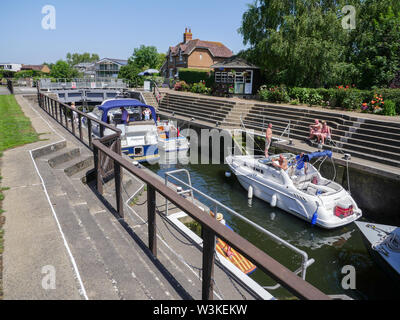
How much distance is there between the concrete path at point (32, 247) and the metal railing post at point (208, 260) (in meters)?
1.03

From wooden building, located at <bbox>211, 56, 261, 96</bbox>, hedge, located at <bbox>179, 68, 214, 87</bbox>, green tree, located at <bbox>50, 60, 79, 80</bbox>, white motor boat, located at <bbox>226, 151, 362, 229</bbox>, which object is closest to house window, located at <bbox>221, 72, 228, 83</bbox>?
wooden building, located at <bbox>211, 56, 261, 96</bbox>

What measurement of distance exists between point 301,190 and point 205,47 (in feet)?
147

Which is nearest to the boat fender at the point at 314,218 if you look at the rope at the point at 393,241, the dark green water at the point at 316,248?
the dark green water at the point at 316,248

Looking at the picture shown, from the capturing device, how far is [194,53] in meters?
48.9

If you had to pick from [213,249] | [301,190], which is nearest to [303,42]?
[301,190]

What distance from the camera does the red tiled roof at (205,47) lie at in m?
48.9

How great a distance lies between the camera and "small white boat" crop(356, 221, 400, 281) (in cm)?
663

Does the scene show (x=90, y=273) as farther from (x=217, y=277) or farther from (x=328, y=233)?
(x=328, y=233)

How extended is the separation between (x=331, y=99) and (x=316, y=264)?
1442 cm

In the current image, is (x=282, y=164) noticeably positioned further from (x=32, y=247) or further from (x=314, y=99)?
(x=314, y=99)

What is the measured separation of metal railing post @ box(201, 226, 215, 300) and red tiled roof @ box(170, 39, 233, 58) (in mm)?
49482

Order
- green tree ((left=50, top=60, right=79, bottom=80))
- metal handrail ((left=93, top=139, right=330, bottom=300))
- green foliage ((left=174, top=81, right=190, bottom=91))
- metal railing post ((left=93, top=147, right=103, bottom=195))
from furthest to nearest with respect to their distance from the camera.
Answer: green tree ((left=50, top=60, right=79, bottom=80))
green foliage ((left=174, top=81, right=190, bottom=91))
metal railing post ((left=93, top=147, right=103, bottom=195))
metal handrail ((left=93, top=139, right=330, bottom=300))

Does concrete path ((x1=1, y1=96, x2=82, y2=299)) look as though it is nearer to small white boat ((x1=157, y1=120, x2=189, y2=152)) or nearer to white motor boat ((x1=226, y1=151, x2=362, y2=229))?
white motor boat ((x1=226, y1=151, x2=362, y2=229))
